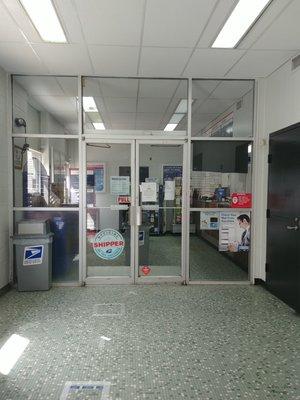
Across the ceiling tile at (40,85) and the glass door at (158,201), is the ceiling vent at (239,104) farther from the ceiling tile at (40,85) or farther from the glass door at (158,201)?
the ceiling tile at (40,85)

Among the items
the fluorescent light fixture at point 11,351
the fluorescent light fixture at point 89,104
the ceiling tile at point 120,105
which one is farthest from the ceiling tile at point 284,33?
the fluorescent light fixture at point 11,351

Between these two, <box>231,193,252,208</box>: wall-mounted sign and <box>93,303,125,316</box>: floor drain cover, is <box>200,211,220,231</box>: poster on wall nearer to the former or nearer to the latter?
<box>231,193,252,208</box>: wall-mounted sign

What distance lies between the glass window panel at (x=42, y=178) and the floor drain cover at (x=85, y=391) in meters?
2.75

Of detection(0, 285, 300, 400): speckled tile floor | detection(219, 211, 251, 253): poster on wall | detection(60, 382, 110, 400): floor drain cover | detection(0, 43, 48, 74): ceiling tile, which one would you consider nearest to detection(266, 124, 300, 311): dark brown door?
detection(0, 285, 300, 400): speckled tile floor

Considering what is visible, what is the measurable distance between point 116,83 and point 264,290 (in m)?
3.72

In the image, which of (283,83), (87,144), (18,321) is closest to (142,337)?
(18,321)

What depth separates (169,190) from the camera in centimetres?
462

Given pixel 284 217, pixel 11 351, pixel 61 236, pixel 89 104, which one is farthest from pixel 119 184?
pixel 11 351

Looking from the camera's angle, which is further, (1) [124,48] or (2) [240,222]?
(2) [240,222]

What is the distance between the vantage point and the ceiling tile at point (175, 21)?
2.62 meters

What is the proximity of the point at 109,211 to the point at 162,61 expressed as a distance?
7.16ft

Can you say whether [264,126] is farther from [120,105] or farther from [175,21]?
[120,105]

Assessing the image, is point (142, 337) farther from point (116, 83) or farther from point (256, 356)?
point (116, 83)

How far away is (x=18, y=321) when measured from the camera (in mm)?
3260
